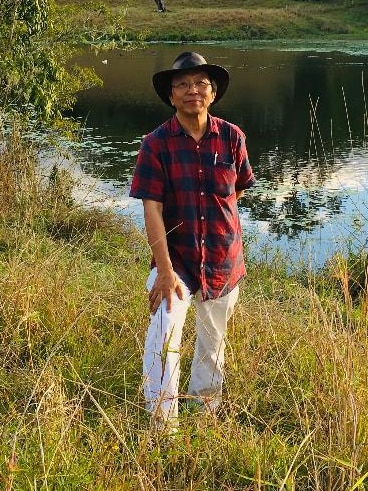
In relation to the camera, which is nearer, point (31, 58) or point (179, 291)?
point (179, 291)

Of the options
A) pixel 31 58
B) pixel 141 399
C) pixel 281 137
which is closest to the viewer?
pixel 141 399

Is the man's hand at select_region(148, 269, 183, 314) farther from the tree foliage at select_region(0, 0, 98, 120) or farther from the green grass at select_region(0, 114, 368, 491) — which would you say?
the tree foliage at select_region(0, 0, 98, 120)

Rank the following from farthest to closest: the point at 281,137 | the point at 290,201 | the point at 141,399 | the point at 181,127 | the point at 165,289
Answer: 1. the point at 281,137
2. the point at 290,201
3. the point at 141,399
4. the point at 181,127
5. the point at 165,289

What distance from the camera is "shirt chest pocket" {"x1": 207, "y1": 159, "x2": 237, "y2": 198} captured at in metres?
3.15

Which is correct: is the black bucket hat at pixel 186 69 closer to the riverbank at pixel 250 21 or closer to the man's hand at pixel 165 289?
the man's hand at pixel 165 289

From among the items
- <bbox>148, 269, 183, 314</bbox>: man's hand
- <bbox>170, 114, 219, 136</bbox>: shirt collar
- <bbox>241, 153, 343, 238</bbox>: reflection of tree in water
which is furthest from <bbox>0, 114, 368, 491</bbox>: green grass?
<bbox>241, 153, 343, 238</bbox>: reflection of tree in water

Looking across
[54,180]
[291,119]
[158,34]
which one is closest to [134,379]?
[54,180]

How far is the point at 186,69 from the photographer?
9.95ft

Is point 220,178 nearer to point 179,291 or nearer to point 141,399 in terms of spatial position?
point 179,291

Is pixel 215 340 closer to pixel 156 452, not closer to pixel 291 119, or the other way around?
pixel 156 452

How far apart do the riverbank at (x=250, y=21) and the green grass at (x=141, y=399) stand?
133 ft

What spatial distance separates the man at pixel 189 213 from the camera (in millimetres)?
3006

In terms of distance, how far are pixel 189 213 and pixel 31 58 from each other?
5.87 meters

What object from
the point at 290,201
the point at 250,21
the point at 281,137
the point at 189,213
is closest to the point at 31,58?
the point at 290,201
